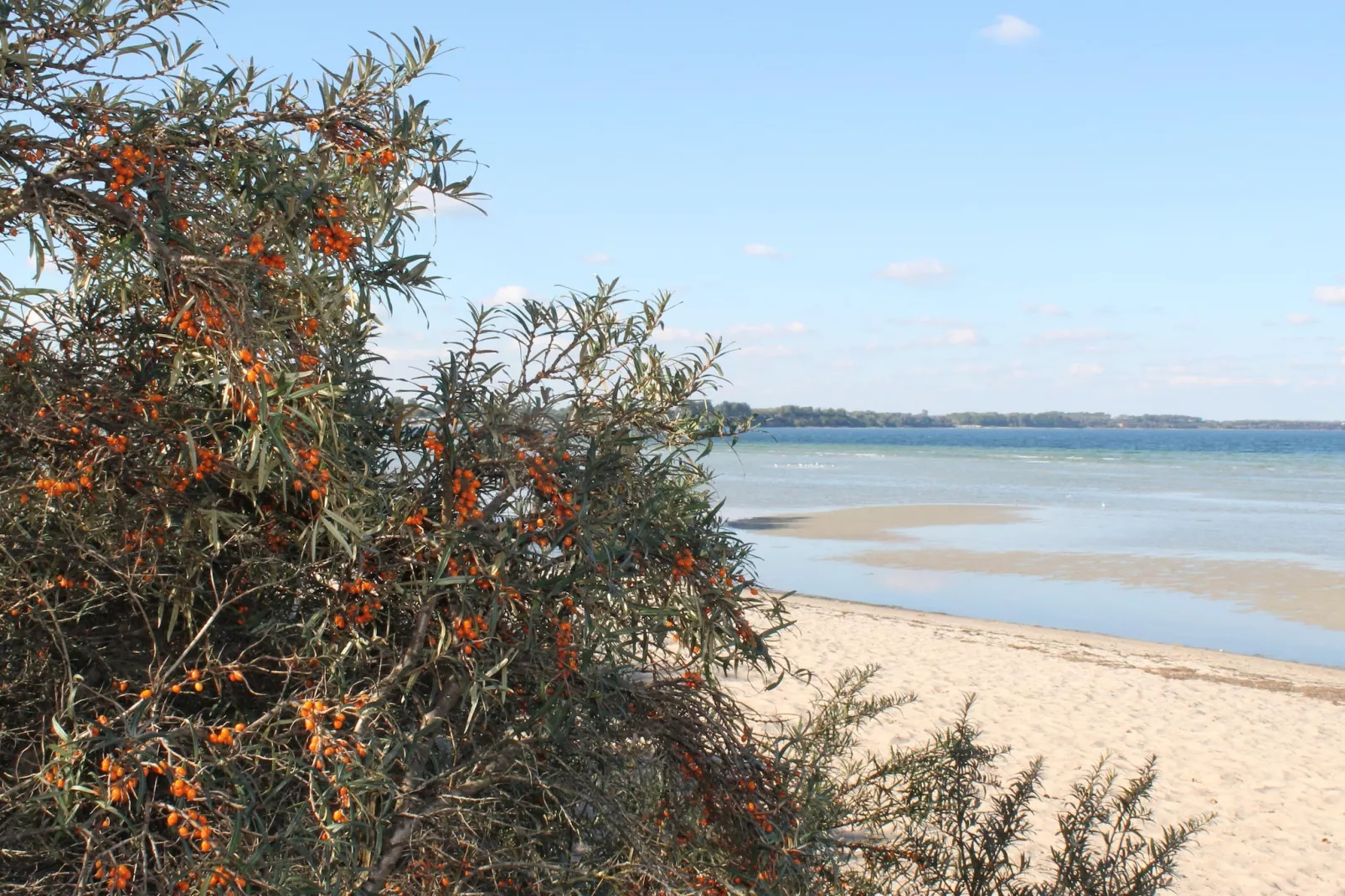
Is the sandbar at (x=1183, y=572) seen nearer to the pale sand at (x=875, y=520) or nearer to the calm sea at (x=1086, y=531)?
the calm sea at (x=1086, y=531)

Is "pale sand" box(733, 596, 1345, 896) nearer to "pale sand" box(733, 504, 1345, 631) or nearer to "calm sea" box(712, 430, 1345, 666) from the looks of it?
"calm sea" box(712, 430, 1345, 666)

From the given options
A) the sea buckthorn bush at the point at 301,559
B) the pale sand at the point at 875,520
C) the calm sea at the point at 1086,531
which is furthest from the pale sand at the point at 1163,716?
the pale sand at the point at 875,520

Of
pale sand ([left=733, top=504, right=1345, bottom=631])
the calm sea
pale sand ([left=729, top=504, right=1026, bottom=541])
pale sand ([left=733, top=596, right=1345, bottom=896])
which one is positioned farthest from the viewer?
pale sand ([left=729, top=504, right=1026, bottom=541])

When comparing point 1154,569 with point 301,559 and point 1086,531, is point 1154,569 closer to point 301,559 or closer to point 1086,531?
point 1086,531

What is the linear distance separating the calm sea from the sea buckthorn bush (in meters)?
0.49

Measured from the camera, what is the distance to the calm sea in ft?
53.8

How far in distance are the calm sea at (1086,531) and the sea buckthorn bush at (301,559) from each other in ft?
1.61

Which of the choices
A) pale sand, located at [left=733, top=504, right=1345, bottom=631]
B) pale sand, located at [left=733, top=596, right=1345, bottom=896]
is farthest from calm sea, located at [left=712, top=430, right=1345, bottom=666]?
pale sand, located at [left=733, top=596, right=1345, bottom=896]

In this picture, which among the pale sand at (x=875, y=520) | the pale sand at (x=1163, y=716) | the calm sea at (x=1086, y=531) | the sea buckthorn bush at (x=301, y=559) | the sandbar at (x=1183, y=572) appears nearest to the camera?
the sea buckthorn bush at (x=301, y=559)

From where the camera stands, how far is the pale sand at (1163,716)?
24.2 ft

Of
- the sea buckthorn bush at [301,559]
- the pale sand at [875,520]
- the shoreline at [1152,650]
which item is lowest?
the shoreline at [1152,650]

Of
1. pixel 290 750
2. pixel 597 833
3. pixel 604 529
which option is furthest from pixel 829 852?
pixel 290 750

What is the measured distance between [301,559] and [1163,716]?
10918 mm

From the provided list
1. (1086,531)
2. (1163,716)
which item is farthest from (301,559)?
(1086,531)
